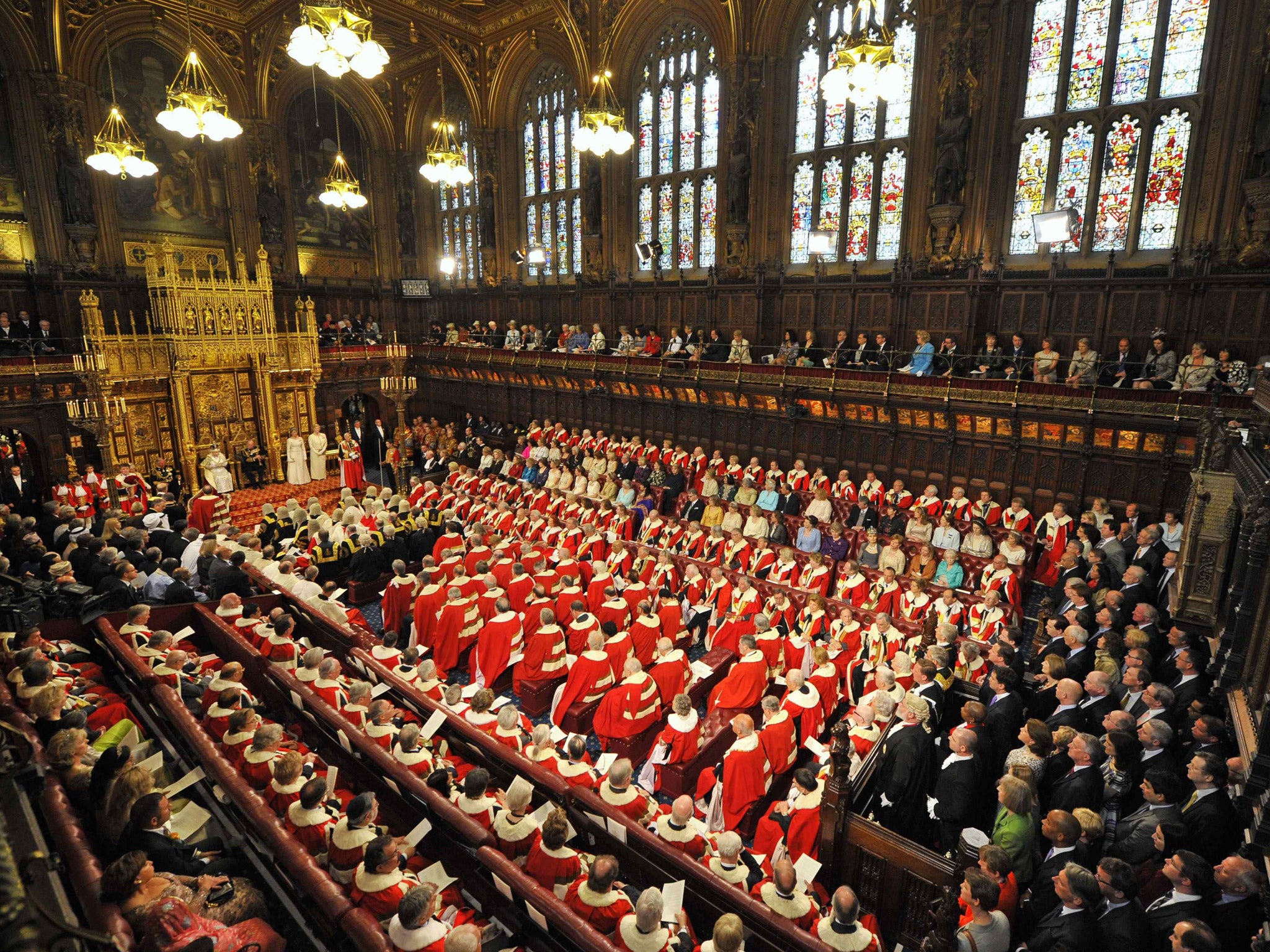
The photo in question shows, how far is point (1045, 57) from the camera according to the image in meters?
14.5

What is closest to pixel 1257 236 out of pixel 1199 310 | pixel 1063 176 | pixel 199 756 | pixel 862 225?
pixel 1199 310

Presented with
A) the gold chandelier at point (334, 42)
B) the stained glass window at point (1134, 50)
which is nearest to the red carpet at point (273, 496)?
the gold chandelier at point (334, 42)

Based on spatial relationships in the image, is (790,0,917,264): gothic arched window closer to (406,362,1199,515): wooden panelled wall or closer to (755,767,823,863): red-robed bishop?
(406,362,1199,515): wooden panelled wall

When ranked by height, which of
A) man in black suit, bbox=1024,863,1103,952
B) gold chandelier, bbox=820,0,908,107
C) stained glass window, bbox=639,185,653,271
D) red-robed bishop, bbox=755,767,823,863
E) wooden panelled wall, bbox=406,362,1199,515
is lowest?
red-robed bishop, bbox=755,767,823,863

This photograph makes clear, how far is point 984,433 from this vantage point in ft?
45.5

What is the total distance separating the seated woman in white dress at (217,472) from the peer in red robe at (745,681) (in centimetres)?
1698

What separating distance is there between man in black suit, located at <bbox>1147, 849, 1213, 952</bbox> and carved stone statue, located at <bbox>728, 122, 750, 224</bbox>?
18.1 meters

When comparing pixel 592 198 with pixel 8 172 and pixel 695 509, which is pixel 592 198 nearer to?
pixel 695 509

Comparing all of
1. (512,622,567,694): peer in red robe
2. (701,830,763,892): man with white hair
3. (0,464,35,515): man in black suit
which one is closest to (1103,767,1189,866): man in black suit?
(701,830,763,892): man with white hair

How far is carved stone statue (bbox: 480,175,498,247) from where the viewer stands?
26641mm

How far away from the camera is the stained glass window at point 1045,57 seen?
14.2 meters

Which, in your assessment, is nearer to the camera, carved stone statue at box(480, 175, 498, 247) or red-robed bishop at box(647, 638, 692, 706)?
red-robed bishop at box(647, 638, 692, 706)

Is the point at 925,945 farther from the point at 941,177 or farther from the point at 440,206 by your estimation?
the point at 440,206

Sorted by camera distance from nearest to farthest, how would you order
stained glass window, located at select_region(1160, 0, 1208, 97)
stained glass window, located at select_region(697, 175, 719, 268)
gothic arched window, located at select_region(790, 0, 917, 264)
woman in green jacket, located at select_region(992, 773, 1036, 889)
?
woman in green jacket, located at select_region(992, 773, 1036, 889) → stained glass window, located at select_region(1160, 0, 1208, 97) → gothic arched window, located at select_region(790, 0, 917, 264) → stained glass window, located at select_region(697, 175, 719, 268)
